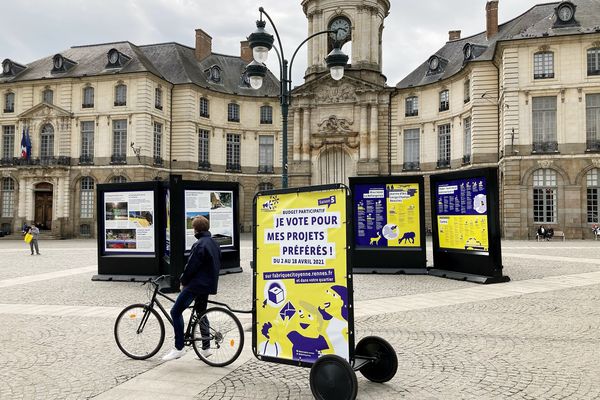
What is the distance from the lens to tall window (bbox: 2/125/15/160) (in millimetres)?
39125

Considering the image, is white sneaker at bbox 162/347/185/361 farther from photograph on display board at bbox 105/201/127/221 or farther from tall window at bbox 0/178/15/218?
tall window at bbox 0/178/15/218

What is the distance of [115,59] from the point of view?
38.1 m

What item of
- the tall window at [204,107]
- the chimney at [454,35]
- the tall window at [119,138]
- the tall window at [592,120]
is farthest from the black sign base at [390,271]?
the chimney at [454,35]

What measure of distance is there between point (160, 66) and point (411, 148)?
23.2m

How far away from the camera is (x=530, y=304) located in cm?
977

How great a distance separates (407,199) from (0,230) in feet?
120

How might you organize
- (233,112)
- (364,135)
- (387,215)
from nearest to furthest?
1. (387,215)
2. (364,135)
3. (233,112)

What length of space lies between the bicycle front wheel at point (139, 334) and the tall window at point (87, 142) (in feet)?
113

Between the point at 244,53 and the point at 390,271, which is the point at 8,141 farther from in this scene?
the point at 390,271

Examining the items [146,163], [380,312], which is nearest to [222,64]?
[146,163]

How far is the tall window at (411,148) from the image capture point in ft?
133

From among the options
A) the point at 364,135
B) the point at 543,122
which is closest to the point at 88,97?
the point at 364,135

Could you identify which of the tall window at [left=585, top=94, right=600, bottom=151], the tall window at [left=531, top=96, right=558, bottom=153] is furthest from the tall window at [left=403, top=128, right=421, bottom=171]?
the tall window at [left=585, top=94, right=600, bottom=151]

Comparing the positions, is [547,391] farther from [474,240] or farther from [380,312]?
[474,240]
